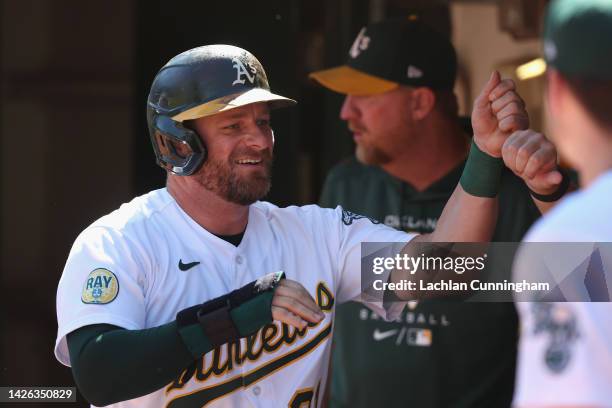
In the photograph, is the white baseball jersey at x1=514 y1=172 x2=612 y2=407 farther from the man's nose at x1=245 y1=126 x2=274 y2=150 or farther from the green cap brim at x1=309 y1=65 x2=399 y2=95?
the green cap brim at x1=309 y1=65 x2=399 y2=95

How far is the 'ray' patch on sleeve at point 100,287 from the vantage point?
233 cm

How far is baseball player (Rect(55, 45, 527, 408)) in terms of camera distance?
7.32 ft

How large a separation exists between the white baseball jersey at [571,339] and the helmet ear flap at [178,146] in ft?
4.44

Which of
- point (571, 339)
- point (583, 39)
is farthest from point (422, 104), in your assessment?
point (571, 339)

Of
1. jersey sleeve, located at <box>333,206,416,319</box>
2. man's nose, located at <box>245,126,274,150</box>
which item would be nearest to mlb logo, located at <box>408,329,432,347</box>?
jersey sleeve, located at <box>333,206,416,319</box>

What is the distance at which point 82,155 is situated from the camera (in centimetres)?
486

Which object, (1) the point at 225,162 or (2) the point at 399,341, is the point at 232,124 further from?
(2) the point at 399,341

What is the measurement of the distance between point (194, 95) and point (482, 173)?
78cm

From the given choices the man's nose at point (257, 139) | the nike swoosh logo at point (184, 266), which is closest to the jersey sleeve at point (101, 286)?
the nike swoosh logo at point (184, 266)

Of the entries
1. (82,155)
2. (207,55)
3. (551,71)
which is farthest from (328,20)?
(551,71)

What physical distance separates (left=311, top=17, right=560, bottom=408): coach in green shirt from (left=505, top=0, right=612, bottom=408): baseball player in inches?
83.5

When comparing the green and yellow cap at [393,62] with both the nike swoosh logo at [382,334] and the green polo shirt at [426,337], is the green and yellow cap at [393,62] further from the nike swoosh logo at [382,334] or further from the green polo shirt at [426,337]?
the nike swoosh logo at [382,334]

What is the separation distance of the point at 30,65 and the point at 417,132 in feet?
6.82

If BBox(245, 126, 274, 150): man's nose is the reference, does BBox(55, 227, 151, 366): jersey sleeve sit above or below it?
below
